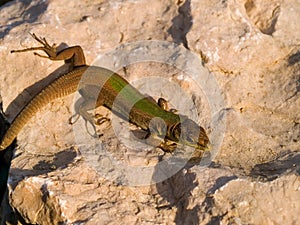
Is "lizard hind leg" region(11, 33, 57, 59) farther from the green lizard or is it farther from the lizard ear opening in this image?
the lizard ear opening

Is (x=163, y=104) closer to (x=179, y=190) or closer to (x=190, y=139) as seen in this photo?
(x=190, y=139)

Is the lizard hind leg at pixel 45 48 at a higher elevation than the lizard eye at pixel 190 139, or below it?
higher

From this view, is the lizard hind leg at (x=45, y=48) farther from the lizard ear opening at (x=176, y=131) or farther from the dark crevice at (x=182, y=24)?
the lizard ear opening at (x=176, y=131)

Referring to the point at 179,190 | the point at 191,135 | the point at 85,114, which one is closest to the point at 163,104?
the point at 191,135

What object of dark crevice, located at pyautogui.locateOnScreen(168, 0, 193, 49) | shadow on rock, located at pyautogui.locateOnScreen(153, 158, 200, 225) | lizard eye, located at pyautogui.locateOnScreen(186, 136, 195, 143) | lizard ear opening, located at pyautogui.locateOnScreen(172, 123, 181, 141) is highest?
dark crevice, located at pyautogui.locateOnScreen(168, 0, 193, 49)

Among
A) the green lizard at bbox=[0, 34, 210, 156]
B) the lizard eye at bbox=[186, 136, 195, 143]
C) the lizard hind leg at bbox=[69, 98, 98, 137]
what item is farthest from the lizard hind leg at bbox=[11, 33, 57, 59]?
the lizard eye at bbox=[186, 136, 195, 143]

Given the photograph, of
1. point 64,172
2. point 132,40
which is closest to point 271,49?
point 132,40

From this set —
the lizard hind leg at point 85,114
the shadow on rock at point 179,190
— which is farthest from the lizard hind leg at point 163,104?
the shadow on rock at point 179,190
